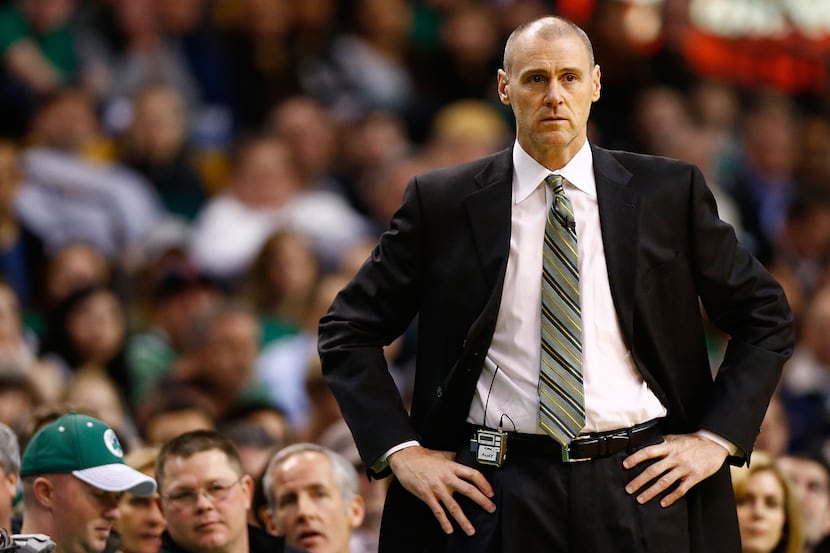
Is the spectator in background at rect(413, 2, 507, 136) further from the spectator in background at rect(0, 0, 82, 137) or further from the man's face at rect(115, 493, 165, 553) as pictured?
the man's face at rect(115, 493, 165, 553)

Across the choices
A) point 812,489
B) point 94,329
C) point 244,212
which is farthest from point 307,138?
point 812,489

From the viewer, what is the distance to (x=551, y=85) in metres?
3.91

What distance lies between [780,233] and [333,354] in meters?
7.90

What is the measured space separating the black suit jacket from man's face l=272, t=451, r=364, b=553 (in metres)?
1.68

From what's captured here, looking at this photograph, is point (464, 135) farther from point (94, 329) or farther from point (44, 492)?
point (44, 492)

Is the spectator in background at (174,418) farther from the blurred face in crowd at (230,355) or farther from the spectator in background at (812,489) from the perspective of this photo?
the spectator in background at (812,489)

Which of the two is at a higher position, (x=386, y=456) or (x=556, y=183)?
(x=556, y=183)

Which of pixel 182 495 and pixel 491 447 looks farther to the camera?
pixel 182 495

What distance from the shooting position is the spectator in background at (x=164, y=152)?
966 cm

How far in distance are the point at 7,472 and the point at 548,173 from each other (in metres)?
1.92

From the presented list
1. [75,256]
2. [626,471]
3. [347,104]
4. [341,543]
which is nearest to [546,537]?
[626,471]

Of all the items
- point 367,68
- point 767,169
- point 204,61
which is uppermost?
point 367,68

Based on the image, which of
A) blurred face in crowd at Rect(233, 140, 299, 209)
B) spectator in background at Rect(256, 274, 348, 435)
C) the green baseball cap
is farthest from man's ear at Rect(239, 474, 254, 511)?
blurred face in crowd at Rect(233, 140, 299, 209)

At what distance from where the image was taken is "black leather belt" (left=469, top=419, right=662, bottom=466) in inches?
152
